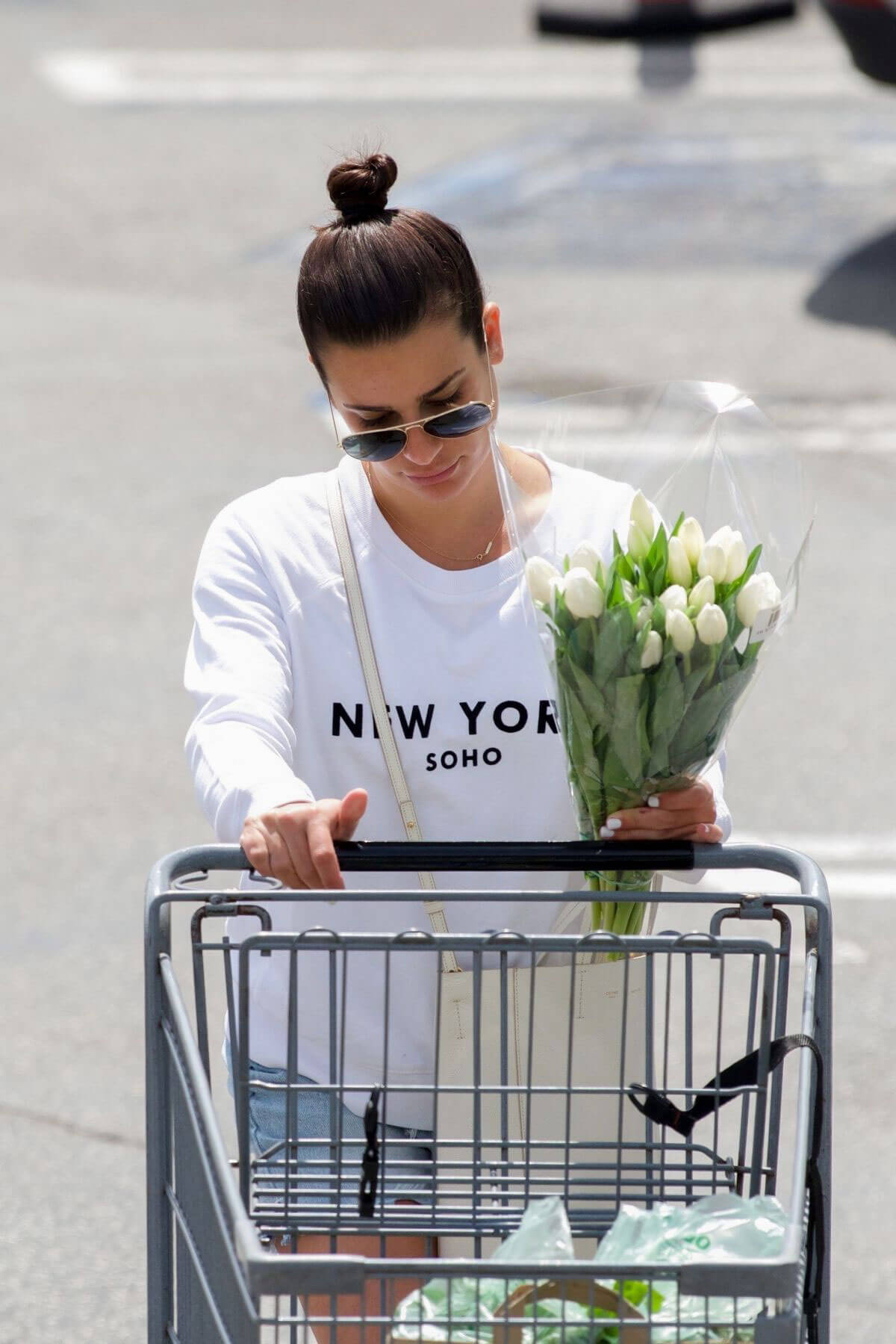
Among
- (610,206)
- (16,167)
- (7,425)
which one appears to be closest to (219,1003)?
(7,425)

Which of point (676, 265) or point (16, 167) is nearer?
point (676, 265)

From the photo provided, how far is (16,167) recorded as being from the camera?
12.3m

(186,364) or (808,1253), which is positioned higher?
(186,364)

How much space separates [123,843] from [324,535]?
Answer: 9.71ft

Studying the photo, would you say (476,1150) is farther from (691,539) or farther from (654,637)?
(691,539)

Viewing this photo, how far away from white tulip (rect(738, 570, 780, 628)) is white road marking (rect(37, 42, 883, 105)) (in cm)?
1208

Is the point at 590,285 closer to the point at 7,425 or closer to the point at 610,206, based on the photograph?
the point at 610,206

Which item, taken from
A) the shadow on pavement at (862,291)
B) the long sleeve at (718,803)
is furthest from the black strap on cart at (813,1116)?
the shadow on pavement at (862,291)

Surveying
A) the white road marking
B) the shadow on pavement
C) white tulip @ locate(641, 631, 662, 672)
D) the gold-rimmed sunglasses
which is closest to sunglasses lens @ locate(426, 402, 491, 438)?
the gold-rimmed sunglasses

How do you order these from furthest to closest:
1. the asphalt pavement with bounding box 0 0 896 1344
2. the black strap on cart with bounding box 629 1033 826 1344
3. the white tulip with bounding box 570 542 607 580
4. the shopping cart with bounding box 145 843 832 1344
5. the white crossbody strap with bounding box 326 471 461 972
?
the asphalt pavement with bounding box 0 0 896 1344 < the white crossbody strap with bounding box 326 471 461 972 < the white tulip with bounding box 570 542 607 580 < the black strap on cart with bounding box 629 1033 826 1344 < the shopping cart with bounding box 145 843 832 1344

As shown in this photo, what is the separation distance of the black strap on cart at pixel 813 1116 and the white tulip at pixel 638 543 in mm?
543

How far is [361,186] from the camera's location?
8.20 ft

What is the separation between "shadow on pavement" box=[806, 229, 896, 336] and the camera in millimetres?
9625

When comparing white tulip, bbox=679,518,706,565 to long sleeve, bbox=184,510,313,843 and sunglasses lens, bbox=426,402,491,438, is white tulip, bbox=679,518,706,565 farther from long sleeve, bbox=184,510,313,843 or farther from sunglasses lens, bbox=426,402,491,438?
long sleeve, bbox=184,510,313,843
